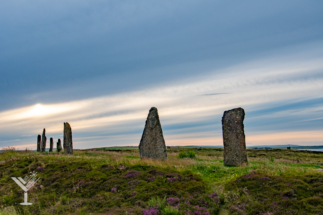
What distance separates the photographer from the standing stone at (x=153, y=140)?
885 inches

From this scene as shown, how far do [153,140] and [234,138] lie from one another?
23.6 ft

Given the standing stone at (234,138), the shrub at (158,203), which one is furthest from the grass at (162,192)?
the standing stone at (234,138)

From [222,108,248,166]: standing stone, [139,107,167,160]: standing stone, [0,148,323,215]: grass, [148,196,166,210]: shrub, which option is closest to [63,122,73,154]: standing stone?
[139,107,167,160]: standing stone

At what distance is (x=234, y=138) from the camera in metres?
20.9

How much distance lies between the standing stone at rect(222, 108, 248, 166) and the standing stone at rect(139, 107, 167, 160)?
5596mm

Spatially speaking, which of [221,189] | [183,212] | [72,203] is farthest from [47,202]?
[221,189]

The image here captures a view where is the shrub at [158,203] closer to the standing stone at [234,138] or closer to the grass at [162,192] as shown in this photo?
the grass at [162,192]

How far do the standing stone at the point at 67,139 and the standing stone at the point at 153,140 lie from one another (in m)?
14.4

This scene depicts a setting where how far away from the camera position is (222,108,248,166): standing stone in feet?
67.4

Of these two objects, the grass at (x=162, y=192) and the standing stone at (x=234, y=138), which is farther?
the standing stone at (x=234, y=138)

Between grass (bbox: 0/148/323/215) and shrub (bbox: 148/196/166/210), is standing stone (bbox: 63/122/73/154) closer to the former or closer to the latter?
grass (bbox: 0/148/323/215)

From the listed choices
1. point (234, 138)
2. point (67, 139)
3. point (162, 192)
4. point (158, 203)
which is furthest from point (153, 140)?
point (67, 139)

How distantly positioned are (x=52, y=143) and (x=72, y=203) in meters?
41.1

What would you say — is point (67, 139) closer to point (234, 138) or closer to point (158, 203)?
point (234, 138)
